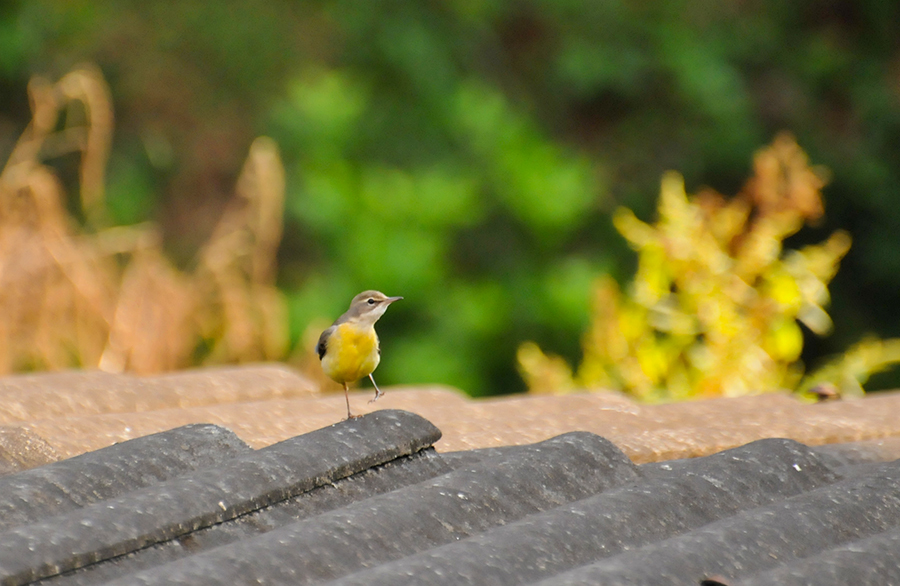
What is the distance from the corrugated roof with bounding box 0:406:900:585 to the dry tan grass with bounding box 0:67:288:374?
3.93m

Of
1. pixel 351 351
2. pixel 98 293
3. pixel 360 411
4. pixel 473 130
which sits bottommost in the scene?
pixel 360 411

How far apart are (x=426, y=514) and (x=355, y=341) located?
32.3 inches

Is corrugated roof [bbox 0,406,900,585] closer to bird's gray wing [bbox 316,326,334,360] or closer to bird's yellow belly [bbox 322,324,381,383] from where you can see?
bird's yellow belly [bbox 322,324,381,383]

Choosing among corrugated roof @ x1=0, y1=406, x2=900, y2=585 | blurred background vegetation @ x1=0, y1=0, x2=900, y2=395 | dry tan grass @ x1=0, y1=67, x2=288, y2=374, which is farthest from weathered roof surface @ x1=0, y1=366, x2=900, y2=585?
blurred background vegetation @ x1=0, y1=0, x2=900, y2=395

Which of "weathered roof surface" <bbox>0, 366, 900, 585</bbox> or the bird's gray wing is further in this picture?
the bird's gray wing

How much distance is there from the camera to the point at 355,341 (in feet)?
9.33

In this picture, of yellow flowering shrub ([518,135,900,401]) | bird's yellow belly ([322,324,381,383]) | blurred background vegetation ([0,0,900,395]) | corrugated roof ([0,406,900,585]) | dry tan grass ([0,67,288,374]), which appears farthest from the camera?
blurred background vegetation ([0,0,900,395])

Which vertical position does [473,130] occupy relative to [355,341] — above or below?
above

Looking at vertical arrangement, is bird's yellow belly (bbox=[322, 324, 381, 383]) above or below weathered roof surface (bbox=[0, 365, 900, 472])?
above

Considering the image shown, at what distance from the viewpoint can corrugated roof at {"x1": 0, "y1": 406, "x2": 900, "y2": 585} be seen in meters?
1.86

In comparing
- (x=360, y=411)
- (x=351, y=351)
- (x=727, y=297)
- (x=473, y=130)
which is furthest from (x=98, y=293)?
(x=473, y=130)

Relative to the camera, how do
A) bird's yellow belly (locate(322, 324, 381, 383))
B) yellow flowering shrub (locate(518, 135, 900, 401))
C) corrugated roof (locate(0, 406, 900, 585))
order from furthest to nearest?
1. yellow flowering shrub (locate(518, 135, 900, 401))
2. bird's yellow belly (locate(322, 324, 381, 383))
3. corrugated roof (locate(0, 406, 900, 585))

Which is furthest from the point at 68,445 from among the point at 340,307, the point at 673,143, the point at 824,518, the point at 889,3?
the point at 889,3

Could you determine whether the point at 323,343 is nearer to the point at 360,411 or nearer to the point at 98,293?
the point at 360,411
